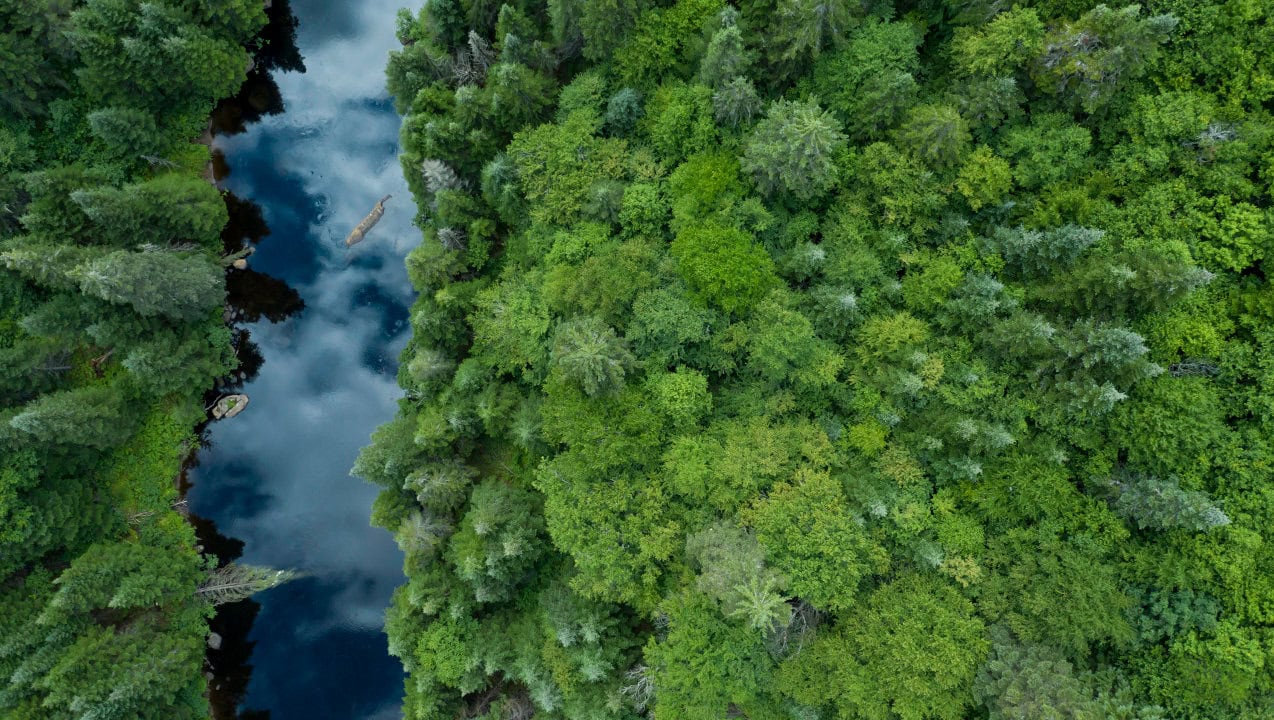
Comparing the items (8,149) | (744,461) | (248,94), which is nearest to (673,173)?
(744,461)

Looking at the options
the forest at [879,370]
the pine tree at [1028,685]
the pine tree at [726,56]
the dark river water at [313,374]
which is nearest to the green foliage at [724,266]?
the forest at [879,370]

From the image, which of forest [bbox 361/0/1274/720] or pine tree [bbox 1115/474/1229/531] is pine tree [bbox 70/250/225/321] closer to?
forest [bbox 361/0/1274/720]

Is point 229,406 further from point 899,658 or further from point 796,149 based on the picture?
point 899,658

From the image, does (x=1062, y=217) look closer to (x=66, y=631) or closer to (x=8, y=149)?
(x=66, y=631)

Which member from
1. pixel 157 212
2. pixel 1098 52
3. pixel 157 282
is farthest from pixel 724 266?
pixel 157 212

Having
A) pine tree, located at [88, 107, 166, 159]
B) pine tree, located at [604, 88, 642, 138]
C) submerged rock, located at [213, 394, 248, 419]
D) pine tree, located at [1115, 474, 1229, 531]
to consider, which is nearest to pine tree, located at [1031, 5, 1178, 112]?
pine tree, located at [1115, 474, 1229, 531]
